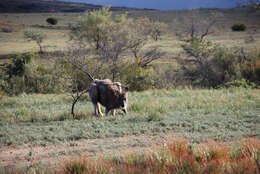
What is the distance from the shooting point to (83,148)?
738cm

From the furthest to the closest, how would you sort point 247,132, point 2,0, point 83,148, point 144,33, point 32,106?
point 2,0, point 144,33, point 32,106, point 247,132, point 83,148

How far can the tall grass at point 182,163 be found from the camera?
12.3 feet

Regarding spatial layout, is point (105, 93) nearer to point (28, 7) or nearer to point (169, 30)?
point (169, 30)

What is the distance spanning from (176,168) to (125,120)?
258 inches

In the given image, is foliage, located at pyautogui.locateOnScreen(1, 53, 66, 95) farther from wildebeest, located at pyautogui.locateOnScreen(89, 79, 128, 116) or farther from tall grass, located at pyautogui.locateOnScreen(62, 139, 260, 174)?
tall grass, located at pyautogui.locateOnScreen(62, 139, 260, 174)

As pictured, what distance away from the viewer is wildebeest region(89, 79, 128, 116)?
1096cm

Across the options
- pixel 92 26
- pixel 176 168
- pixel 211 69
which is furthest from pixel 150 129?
pixel 92 26

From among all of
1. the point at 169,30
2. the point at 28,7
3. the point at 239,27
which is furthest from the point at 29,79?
the point at 28,7

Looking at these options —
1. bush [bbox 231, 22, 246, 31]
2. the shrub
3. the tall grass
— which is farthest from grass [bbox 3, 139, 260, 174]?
bush [bbox 231, 22, 246, 31]

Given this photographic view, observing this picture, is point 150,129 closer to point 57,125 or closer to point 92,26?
point 57,125

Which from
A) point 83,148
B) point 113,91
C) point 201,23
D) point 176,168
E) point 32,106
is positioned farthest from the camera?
point 201,23

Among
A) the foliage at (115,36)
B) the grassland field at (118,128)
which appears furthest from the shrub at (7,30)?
the grassland field at (118,128)

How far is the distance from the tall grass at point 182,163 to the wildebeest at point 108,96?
19.5 ft

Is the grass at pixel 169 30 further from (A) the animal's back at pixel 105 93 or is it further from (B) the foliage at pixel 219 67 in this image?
(A) the animal's back at pixel 105 93
